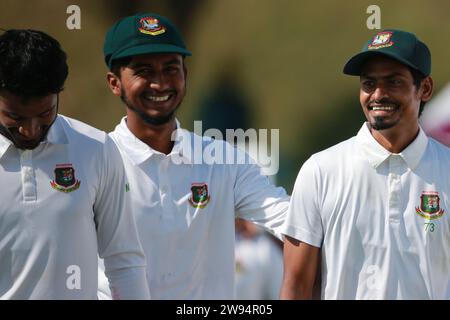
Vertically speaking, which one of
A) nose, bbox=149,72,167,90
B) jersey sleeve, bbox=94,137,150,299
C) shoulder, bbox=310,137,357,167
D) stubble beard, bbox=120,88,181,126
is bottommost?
jersey sleeve, bbox=94,137,150,299

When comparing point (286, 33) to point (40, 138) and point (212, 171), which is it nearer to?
point (212, 171)

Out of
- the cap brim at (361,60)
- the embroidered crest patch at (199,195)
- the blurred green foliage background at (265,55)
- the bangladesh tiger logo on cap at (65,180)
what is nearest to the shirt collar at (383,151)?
the cap brim at (361,60)

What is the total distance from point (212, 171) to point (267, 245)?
1.94 m

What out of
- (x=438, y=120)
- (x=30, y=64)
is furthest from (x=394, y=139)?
(x=438, y=120)

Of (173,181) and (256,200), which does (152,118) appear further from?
(256,200)

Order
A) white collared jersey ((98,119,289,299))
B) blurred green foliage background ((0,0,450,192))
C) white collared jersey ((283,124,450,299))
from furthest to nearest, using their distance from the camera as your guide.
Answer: blurred green foliage background ((0,0,450,192)) < white collared jersey ((98,119,289,299)) < white collared jersey ((283,124,450,299))

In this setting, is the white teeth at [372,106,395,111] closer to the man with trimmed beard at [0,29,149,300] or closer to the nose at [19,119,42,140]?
Answer: the man with trimmed beard at [0,29,149,300]

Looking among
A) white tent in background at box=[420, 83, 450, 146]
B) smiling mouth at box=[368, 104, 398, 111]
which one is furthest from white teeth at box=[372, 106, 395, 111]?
white tent in background at box=[420, 83, 450, 146]

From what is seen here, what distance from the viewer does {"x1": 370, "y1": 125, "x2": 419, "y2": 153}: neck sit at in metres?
3.96

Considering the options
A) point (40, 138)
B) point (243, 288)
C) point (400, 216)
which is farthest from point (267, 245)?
point (40, 138)

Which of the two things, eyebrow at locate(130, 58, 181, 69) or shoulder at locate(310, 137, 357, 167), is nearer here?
shoulder at locate(310, 137, 357, 167)

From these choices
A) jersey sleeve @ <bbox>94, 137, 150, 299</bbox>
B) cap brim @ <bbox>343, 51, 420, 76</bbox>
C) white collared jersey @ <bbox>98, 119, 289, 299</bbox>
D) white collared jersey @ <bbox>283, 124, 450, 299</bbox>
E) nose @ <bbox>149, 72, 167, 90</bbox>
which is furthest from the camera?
nose @ <bbox>149, 72, 167, 90</bbox>

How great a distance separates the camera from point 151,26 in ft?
14.1
